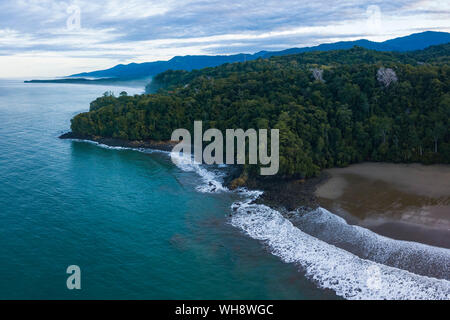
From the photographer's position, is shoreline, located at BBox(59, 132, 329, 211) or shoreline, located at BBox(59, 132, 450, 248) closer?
shoreline, located at BBox(59, 132, 450, 248)

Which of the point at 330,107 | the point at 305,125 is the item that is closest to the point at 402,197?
the point at 305,125

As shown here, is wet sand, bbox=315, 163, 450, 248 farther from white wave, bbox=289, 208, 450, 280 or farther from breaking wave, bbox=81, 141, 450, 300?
breaking wave, bbox=81, 141, 450, 300

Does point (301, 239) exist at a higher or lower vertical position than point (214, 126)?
lower

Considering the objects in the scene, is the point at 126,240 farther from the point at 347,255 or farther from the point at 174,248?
the point at 347,255

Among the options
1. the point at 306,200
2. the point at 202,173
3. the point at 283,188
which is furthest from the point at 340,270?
the point at 202,173

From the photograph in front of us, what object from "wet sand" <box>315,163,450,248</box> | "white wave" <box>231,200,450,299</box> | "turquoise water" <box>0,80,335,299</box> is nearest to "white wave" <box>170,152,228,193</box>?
"turquoise water" <box>0,80,335,299</box>

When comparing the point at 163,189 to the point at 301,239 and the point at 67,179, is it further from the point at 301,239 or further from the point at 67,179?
the point at 301,239

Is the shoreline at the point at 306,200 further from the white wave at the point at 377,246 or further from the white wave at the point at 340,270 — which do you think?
the white wave at the point at 340,270
